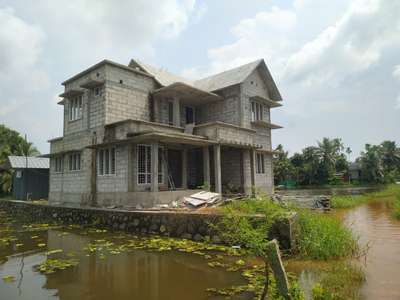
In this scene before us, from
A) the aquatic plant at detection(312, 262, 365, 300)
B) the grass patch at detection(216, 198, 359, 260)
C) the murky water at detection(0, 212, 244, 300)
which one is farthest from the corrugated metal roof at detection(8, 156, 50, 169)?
the aquatic plant at detection(312, 262, 365, 300)

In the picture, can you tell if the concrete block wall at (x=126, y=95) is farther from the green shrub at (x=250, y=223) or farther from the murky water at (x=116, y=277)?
the green shrub at (x=250, y=223)

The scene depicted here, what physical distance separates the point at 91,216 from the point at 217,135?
22.9 ft

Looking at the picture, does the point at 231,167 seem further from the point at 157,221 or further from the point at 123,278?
the point at 123,278

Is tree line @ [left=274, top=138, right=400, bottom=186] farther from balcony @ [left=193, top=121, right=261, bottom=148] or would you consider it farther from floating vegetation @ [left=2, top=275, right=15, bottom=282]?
floating vegetation @ [left=2, top=275, right=15, bottom=282]

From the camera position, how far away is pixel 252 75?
19.4 metres

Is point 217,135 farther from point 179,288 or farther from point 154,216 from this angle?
point 179,288

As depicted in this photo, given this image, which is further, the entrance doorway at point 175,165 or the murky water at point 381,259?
the entrance doorway at point 175,165

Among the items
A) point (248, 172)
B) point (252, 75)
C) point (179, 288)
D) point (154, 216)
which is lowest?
point (179, 288)

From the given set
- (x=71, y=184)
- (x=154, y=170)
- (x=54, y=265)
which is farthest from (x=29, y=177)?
(x=54, y=265)

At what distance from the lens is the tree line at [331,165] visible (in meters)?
40.6

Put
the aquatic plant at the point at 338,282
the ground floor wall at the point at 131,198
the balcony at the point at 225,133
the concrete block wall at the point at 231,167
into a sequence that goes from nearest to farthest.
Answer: the aquatic plant at the point at 338,282, the ground floor wall at the point at 131,198, the balcony at the point at 225,133, the concrete block wall at the point at 231,167

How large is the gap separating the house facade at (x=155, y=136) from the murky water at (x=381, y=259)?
500 cm

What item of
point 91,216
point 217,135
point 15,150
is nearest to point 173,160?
point 217,135

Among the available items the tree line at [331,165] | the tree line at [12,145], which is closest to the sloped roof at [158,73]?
the tree line at [12,145]
